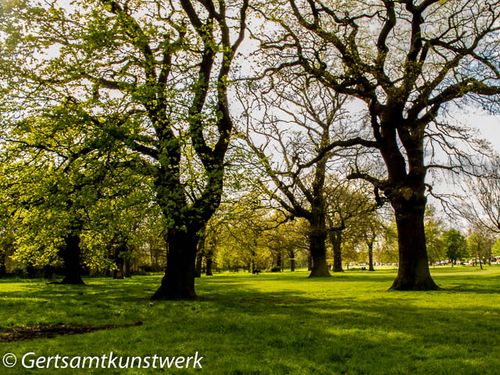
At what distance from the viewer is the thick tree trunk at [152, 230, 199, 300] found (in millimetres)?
19406

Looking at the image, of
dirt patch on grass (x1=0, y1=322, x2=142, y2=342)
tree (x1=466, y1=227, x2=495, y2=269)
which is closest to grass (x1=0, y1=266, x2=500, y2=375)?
dirt patch on grass (x1=0, y1=322, x2=142, y2=342)

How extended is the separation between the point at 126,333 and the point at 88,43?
9.92m

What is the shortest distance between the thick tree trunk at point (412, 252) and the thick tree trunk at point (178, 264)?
1112 centimetres

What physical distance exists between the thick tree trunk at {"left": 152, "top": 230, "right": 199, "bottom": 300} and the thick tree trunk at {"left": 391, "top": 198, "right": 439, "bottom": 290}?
1112cm

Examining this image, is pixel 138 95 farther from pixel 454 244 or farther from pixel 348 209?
pixel 454 244

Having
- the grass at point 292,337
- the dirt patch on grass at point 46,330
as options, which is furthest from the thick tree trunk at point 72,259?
the dirt patch on grass at point 46,330

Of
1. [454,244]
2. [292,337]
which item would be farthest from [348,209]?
A: [454,244]

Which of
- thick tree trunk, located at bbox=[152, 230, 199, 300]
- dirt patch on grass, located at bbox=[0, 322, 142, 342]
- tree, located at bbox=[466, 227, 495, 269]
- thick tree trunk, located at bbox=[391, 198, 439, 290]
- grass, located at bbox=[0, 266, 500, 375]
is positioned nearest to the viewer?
grass, located at bbox=[0, 266, 500, 375]

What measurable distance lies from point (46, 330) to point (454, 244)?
122883 mm

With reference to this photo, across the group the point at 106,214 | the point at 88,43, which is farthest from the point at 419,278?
the point at 88,43

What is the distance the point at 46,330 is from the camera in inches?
438

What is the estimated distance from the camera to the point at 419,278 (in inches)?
890

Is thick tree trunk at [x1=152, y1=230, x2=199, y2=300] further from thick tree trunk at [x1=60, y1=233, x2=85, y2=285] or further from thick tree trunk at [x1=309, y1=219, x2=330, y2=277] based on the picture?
thick tree trunk at [x1=309, y1=219, x2=330, y2=277]

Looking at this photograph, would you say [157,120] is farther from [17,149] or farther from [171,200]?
[17,149]
